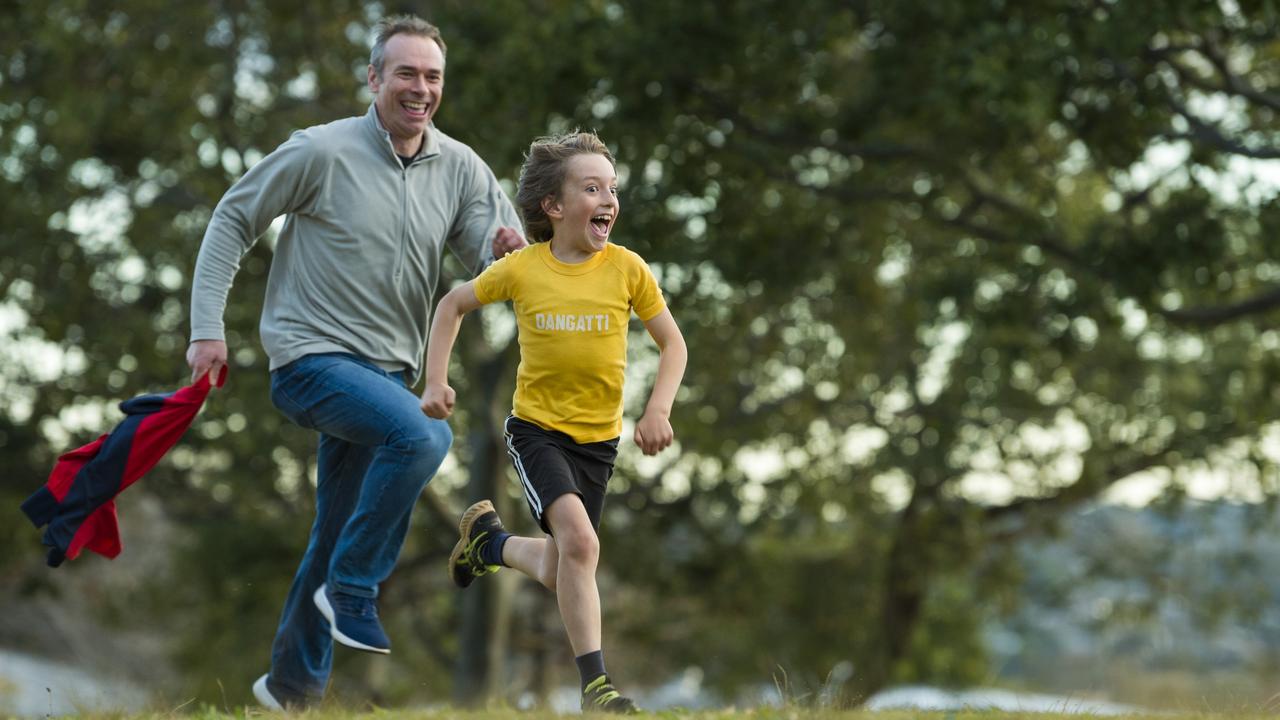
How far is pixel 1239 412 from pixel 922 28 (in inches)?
257

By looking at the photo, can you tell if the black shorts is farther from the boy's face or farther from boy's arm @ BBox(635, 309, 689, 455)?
the boy's face

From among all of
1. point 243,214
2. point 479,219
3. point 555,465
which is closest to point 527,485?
point 555,465

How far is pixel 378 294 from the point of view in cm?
512

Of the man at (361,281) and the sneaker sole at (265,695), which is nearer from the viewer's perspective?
the man at (361,281)

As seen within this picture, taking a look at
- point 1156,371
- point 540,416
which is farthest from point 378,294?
point 1156,371

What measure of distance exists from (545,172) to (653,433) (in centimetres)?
90

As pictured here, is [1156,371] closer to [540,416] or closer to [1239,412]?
[1239,412]

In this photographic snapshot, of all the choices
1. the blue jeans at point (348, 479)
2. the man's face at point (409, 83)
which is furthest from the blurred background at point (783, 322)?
the man's face at point (409, 83)

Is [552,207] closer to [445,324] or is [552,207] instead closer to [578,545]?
[445,324]

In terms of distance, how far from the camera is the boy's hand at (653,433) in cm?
438

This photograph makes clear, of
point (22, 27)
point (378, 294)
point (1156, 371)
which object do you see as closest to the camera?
point (378, 294)

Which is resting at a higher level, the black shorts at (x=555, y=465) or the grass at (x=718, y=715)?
the black shorts at (x=555, y=465)

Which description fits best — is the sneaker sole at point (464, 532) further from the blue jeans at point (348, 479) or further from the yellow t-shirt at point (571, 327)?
the yellow t-shirt at point (571, 327)

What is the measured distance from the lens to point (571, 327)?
4.52 metres
